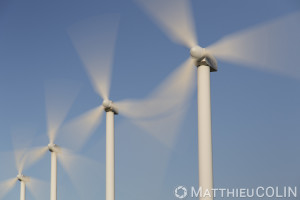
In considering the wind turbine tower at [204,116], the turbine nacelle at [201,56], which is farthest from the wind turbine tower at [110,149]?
the turbine nacelle at [201,56]

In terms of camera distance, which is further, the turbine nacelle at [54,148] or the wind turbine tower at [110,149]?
the turbine nacelle at [54,148]

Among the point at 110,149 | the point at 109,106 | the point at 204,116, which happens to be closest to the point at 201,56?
the point at 204,116

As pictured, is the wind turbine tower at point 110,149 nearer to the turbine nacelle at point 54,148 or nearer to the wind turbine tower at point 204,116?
the turbine nacelle at point 54,148

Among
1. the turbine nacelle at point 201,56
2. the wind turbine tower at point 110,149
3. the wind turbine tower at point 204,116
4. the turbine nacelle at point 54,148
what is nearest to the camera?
the wind turbine tower at point 204,116

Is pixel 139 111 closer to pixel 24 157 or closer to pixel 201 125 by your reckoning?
pixel 201 125

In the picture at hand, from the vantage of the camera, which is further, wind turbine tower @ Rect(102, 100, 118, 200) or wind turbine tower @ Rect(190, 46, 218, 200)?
wind turbine tower @ Rect(102, 100, 118, 200)

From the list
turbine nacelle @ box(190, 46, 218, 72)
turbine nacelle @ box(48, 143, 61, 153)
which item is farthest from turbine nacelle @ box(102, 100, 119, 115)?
turbine nacelle @ box(190, 46, 218, 72)

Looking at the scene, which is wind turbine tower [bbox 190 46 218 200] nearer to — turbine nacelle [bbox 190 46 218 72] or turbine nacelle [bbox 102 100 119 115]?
turbine nacelle [bbox 190 46 218 72]

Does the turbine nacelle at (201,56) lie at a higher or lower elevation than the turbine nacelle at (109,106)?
lower

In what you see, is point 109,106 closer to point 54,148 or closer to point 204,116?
point 54,148

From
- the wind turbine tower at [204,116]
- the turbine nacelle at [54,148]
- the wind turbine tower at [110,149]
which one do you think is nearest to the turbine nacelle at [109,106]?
the wind turbine tower at [110,149]

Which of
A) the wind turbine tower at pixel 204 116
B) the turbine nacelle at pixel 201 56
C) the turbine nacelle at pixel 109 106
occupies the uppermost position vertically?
the turbine nacelle at pixel 109 106

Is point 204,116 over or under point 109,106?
under

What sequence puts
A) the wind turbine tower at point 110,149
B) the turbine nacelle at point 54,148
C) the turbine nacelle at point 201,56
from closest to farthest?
the turbine nacelle at point 201,56 < the wind turbine tower at point 110,149 < the turbine nacelle at point 54,148
